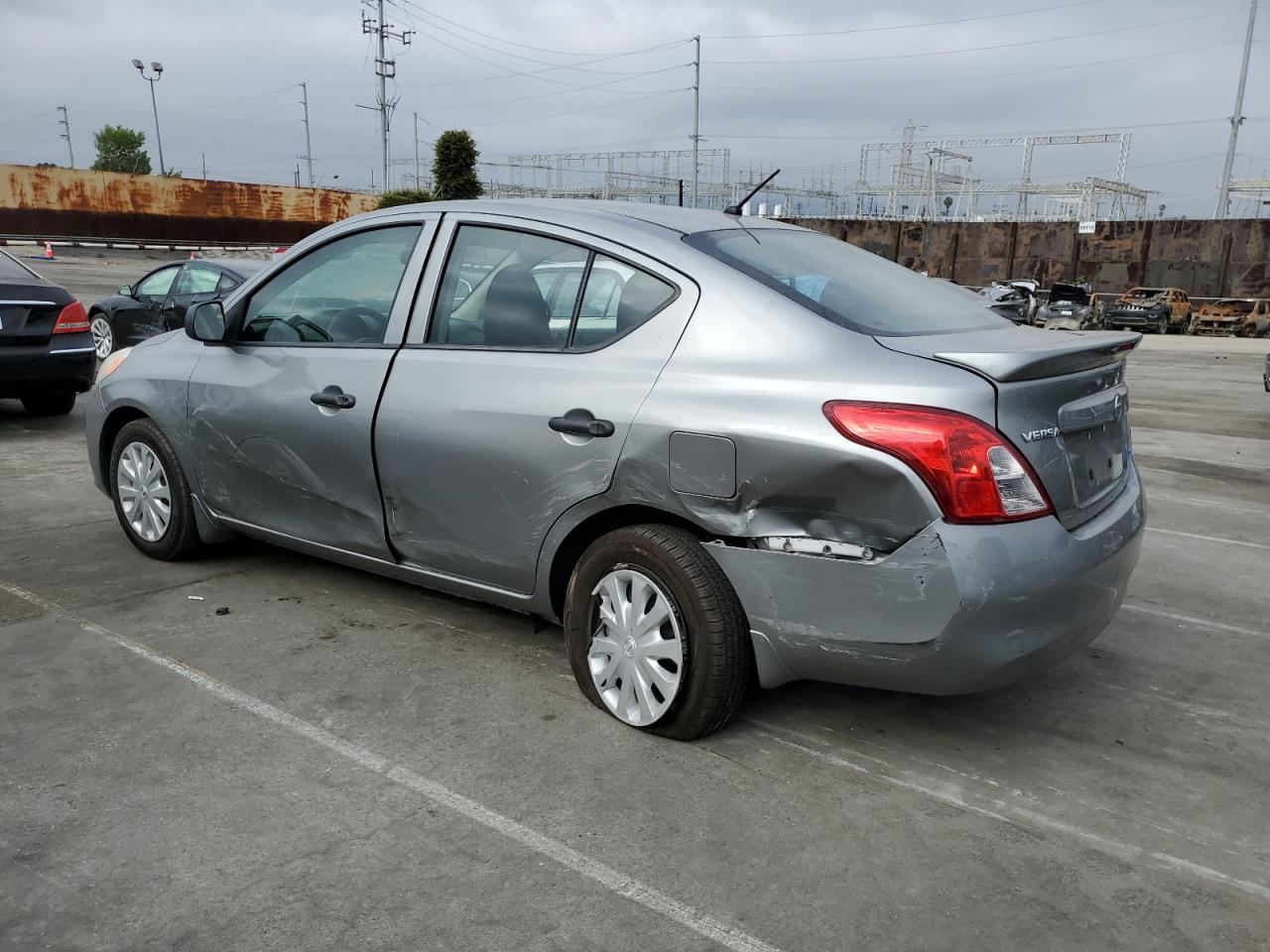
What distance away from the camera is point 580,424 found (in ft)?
10.7

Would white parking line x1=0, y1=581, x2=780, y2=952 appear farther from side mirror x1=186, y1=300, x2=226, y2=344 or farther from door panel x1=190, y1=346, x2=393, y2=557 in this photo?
side mirror x1=186, y1=300, x2=226, y2=344

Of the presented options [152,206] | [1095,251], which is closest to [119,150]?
[152,206]

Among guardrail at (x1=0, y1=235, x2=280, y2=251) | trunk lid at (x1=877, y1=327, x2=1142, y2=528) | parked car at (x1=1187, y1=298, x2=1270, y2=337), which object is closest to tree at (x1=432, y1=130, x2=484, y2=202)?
guardrail at (x1=0, y1=235, x2=280, y2=251)

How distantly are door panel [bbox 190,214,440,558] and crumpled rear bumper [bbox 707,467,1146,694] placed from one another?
5.31 feet

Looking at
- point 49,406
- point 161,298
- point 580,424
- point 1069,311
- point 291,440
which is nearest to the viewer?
point 580,424

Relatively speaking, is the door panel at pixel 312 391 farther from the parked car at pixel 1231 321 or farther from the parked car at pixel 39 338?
the parked car at pixel 1231 321

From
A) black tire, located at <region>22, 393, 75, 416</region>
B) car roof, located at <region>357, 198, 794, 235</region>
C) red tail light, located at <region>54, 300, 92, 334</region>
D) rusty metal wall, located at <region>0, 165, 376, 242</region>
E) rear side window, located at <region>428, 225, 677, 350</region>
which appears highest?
rusty metal wall, located at <region>0, 165, 376, 242</region>

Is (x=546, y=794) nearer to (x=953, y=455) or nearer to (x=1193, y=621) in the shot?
(x=953, y=455)

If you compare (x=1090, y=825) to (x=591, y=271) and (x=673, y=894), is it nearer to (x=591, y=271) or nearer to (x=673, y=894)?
(x=673, y=894)

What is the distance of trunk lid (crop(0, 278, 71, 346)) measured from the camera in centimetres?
794

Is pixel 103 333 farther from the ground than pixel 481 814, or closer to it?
farther from the ground

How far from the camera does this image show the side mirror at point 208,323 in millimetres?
4402

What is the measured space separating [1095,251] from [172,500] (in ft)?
133

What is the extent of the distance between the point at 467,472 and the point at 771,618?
122 centimetres
